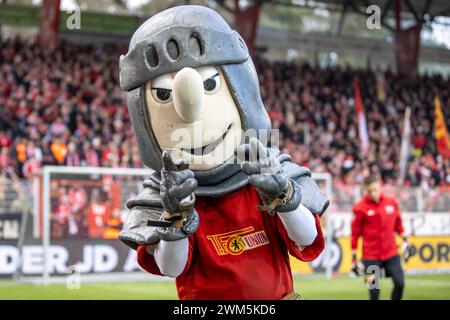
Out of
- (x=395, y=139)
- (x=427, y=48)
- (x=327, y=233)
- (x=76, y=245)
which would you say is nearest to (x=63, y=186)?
(x=76, y=245)

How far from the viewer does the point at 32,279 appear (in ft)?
46.2

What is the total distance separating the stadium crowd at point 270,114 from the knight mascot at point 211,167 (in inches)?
457

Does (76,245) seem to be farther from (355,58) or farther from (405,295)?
(355,58)

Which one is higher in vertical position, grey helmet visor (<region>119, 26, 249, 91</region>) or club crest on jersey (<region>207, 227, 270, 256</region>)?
→ grey helmet visor (<region>119, 26, 249, 91</region>)

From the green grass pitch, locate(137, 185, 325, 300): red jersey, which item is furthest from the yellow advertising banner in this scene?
locate(137, 185, 325, 300): red jersey

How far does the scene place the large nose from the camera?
3713mm

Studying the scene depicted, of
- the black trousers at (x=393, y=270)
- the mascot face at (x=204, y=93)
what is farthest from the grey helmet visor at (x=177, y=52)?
the black trousers at (x=393, y=270)

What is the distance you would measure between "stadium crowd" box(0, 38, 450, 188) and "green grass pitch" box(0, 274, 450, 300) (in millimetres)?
2251

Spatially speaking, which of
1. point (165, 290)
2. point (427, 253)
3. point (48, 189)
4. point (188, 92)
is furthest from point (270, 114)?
point (188, 92)

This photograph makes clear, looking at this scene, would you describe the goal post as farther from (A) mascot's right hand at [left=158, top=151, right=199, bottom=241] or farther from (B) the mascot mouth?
(A) mascot's right hand at [left=158, top=151, right=199, bottom=241]

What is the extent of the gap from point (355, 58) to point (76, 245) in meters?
25.6

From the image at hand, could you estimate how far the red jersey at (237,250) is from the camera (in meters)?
4.06

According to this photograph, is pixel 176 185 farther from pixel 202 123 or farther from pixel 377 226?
pixel 377 226
